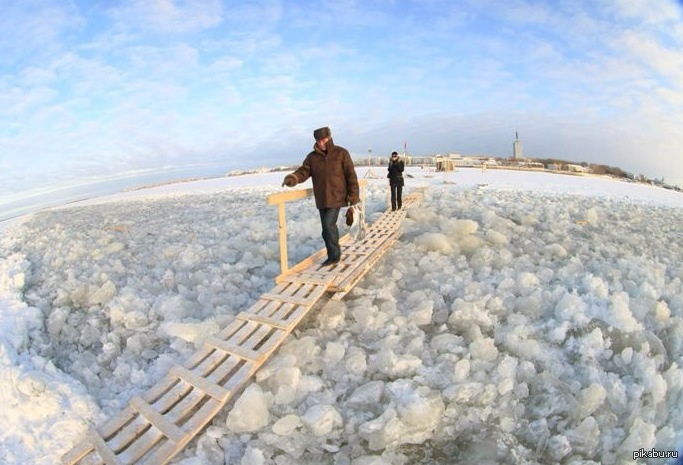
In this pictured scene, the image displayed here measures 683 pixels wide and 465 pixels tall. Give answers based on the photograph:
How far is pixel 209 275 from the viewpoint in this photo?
18.9ft

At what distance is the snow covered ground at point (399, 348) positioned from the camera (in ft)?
9.18

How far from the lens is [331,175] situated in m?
5.11

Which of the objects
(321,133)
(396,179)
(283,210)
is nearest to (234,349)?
(283,210)

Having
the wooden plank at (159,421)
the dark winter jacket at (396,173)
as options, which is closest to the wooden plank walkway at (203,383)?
the wooden plank at (159,421)

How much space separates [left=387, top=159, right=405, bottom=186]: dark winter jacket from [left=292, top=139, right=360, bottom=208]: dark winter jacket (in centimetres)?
453

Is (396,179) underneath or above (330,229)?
above

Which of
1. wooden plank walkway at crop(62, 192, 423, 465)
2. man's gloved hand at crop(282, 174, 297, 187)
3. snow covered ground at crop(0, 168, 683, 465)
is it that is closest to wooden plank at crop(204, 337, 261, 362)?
wooden plank walkway at crop(62, 192, 423, 465)

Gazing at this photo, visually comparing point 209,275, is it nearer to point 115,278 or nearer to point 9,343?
point 115,278

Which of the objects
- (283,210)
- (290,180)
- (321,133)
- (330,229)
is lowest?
(330,229)

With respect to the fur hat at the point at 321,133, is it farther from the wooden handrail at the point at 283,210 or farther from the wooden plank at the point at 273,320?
the wooden plank at the point at 273,320

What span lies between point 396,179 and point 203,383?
7335 millimetres

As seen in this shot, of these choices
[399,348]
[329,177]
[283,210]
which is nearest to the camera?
[399,348]

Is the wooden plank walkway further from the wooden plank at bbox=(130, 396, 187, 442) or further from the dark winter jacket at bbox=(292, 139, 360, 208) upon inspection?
the dark winter jacket at bbox=(292, 139, 360, 208)

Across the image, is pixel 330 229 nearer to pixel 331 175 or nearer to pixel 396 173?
pixel 331 175
